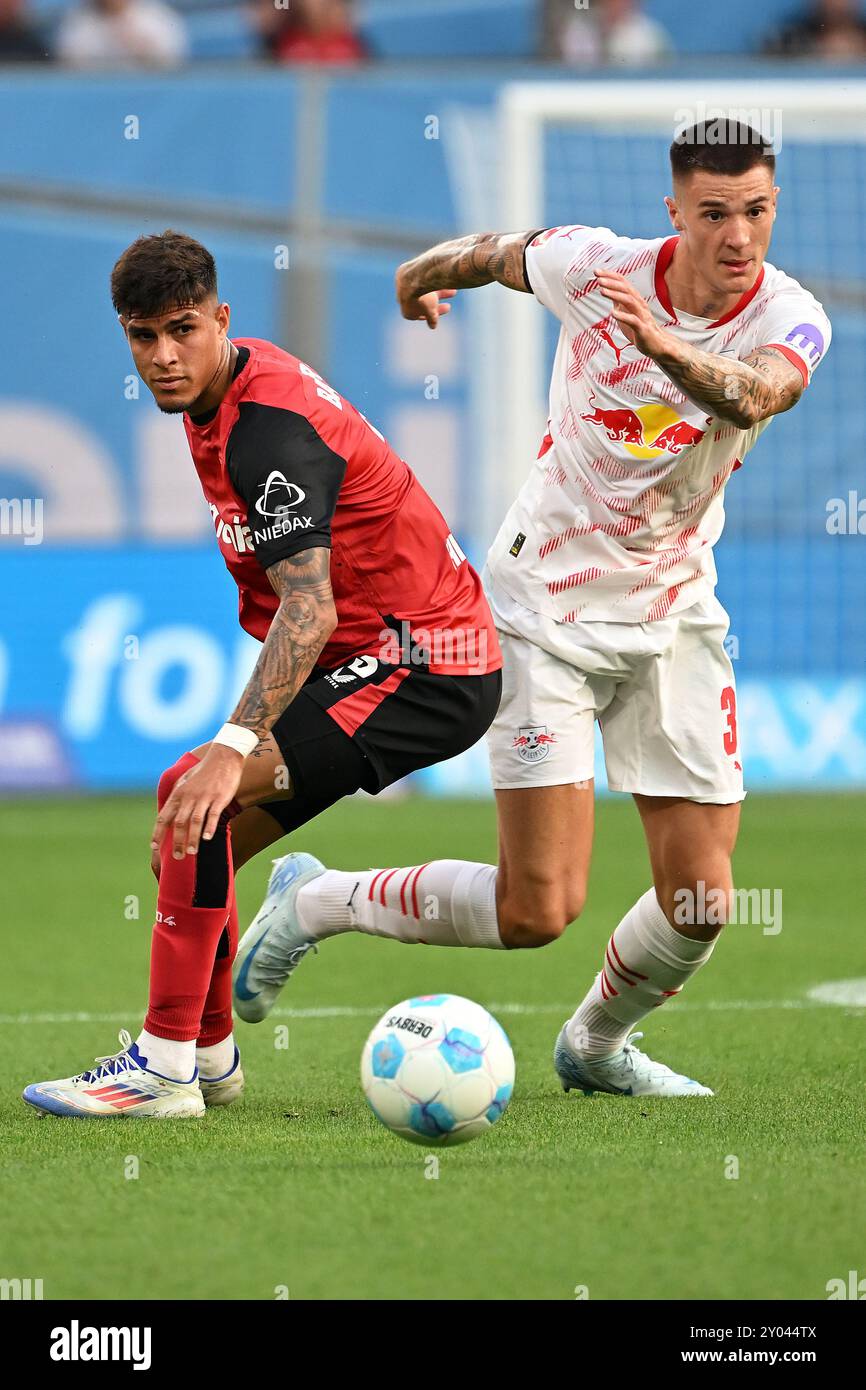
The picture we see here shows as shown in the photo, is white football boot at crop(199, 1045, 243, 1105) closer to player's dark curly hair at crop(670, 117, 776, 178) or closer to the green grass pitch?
the green grass pitch

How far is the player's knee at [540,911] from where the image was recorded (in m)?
4.95

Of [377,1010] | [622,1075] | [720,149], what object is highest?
[720,149]

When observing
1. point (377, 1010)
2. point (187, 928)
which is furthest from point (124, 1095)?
point (377, 1010)

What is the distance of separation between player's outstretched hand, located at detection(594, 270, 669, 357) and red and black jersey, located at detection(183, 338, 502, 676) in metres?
0.74

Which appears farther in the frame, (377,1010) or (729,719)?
(377,1010)

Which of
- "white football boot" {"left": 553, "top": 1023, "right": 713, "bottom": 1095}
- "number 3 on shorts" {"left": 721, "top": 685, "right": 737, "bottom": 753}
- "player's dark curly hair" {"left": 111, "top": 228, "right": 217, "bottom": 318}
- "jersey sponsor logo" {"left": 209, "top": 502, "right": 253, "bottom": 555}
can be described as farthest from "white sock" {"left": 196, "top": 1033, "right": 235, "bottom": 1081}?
"player's dark curly hair" {"left": 111, "top": 228, "right": 217, "bottom": 318}

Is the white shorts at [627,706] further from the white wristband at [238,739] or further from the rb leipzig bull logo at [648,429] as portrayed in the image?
the white wristband at [238,739]

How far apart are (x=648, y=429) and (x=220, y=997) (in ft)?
5.68

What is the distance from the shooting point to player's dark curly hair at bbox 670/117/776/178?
455cm

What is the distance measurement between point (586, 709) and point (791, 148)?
809cm

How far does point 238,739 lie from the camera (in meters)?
4.24

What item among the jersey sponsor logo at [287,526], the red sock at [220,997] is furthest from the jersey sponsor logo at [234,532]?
the red sock at [220,997]

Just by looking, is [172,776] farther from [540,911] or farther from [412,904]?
[540,911]
